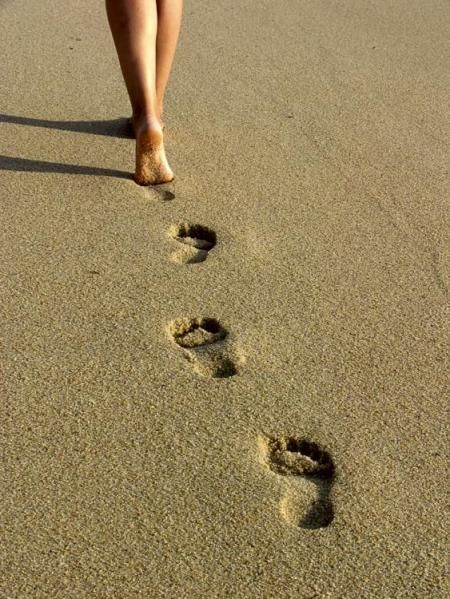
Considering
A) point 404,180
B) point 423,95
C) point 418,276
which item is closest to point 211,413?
point 418,276

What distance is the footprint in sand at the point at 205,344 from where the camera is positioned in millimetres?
2574

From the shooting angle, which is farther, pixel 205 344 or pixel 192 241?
pixel 192 241

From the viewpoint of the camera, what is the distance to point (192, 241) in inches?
124

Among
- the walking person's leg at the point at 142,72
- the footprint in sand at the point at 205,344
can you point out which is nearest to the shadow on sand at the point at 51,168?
the walking person's leg at the point at 142,72

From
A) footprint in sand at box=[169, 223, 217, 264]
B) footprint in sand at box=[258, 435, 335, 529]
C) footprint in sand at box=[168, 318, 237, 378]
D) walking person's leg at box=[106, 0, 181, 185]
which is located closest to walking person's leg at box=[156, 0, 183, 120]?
walking person's leg at box=[106, 0, 181, 185]

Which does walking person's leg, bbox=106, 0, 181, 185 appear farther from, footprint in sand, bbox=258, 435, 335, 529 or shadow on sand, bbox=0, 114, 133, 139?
footprint in sand, bbox=258, 435, 335, 529

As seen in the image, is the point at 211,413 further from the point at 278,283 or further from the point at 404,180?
the point at 404,180

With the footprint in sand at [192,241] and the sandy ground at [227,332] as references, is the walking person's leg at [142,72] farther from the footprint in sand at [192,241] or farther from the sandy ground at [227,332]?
the footprint in sand at [192,241]

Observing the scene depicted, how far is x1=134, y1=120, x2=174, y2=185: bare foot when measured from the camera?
3.32 m

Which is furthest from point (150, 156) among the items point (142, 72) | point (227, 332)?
point (227, 332)

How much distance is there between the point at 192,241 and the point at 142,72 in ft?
1.86

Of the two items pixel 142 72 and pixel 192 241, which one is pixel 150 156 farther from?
pixel 192 241

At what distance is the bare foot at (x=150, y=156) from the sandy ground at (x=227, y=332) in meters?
0.04

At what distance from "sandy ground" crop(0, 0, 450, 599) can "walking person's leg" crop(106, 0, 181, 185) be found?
85 mm
